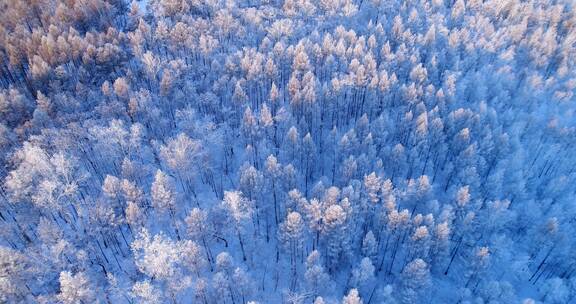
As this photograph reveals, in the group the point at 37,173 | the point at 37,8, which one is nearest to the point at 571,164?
the point at 37,173

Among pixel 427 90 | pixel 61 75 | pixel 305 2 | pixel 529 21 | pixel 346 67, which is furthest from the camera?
pixel 529 21

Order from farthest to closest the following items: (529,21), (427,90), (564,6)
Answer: (564,6), (529,21), (427,90)

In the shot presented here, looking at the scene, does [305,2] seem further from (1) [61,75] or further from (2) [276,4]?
(1) [61,75]

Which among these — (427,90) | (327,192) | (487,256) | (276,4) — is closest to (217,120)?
(327,192)

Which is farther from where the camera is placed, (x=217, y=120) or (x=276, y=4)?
(x=276, y=4)

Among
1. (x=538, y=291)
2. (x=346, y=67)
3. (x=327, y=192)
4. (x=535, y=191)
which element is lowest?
(x=538, y=291)

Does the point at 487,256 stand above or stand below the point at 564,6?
below

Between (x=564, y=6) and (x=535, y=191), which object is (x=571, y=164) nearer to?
(x=535, y=191)
